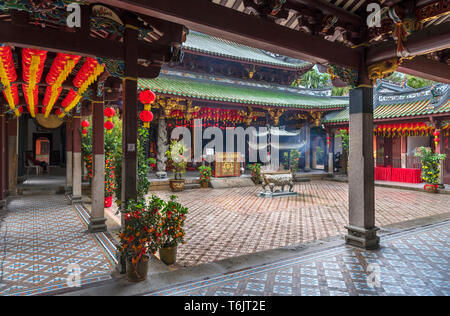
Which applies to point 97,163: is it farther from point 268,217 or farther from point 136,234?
point 268,217

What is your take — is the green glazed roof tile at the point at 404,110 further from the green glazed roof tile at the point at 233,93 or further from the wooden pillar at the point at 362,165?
the wooden pillar at the point at 362,165

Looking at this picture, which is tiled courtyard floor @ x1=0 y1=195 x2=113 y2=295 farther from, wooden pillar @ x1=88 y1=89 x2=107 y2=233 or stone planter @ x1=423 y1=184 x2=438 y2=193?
stone planter @ x1=423 y1=184 x2=438 y2=193

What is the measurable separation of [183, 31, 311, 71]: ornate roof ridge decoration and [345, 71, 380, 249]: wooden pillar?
1026cm

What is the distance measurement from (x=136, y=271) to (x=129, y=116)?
1865mm

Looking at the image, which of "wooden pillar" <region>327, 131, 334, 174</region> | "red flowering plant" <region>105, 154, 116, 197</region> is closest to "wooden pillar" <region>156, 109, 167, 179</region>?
"red flowering plant" <region>105, 154, 116, 197</region>

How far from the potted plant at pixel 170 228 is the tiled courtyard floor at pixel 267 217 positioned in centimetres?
25

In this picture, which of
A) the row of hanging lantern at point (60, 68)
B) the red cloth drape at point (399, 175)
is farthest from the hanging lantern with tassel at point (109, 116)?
the red cloth drape at point (399, 175)

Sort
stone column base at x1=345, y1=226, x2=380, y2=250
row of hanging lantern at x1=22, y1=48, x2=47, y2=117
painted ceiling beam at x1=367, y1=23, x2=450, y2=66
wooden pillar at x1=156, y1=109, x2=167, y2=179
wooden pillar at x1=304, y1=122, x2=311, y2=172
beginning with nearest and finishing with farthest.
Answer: painted ceiling beam at x1=367, y1=23, x2=450, y2=66 < row of hanging lantern at x1=22, y1=48, x2=47, y2=117 < stone column base at x1=345, y1=226, x2=380, y2=250 < wooden pillar at x1=156, y1=109, x2=167, y2=179 < wooden pillar at x1=304, y1=122, x2=311, y2=172

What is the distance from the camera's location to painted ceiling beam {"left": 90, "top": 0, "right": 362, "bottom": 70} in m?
2.85

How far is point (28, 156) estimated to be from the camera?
17.2 m

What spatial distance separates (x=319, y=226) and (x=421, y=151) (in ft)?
29.3

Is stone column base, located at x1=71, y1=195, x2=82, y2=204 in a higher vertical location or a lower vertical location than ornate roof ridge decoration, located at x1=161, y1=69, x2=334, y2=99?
lower

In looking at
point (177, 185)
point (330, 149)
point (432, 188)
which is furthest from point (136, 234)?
point (330, 149)

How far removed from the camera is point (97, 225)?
19.0 ft
